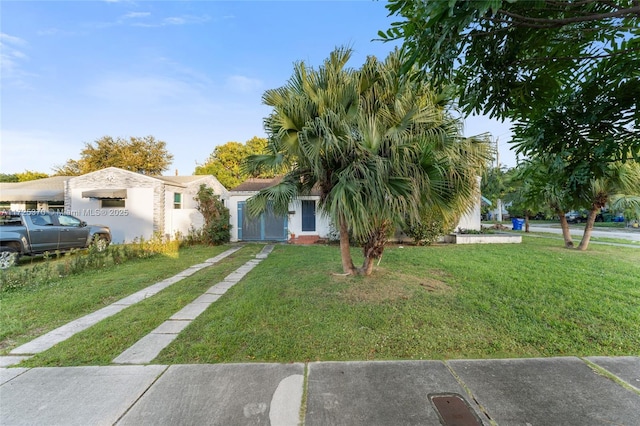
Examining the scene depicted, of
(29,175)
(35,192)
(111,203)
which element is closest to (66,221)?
(111,203)

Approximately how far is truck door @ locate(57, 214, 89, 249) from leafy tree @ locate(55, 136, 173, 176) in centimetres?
1760

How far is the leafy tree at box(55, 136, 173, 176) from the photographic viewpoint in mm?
24375

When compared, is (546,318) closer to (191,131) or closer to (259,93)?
(259,93)

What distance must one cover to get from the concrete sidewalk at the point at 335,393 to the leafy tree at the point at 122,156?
2709 cm

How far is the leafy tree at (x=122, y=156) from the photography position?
960 inches

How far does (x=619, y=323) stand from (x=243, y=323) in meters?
5.41

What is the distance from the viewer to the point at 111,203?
42.5ft

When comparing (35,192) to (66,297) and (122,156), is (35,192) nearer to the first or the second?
(122,156)

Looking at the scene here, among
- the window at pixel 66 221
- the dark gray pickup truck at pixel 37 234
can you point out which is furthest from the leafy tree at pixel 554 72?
the window at pixel 66 221

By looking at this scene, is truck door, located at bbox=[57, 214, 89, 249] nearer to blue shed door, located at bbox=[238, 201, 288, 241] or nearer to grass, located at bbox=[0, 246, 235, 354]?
grass, located at bbox=[0, 246, 235, 354]

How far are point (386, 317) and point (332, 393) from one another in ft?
5.87

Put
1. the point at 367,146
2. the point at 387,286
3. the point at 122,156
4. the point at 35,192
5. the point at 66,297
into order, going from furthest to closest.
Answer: the point at 122,156, the point at 35,192, the point at 387,286, the point at 66,297, the point at 367,146

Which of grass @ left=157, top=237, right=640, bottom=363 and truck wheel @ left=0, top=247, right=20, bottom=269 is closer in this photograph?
grass @ left=157, top=237, right=640, bottom=363

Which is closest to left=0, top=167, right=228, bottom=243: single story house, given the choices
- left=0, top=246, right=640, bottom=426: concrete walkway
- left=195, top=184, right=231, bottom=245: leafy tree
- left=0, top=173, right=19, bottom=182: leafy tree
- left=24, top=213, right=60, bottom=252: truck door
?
left=195, top=184, right=231, bottom=245: leafy tree
